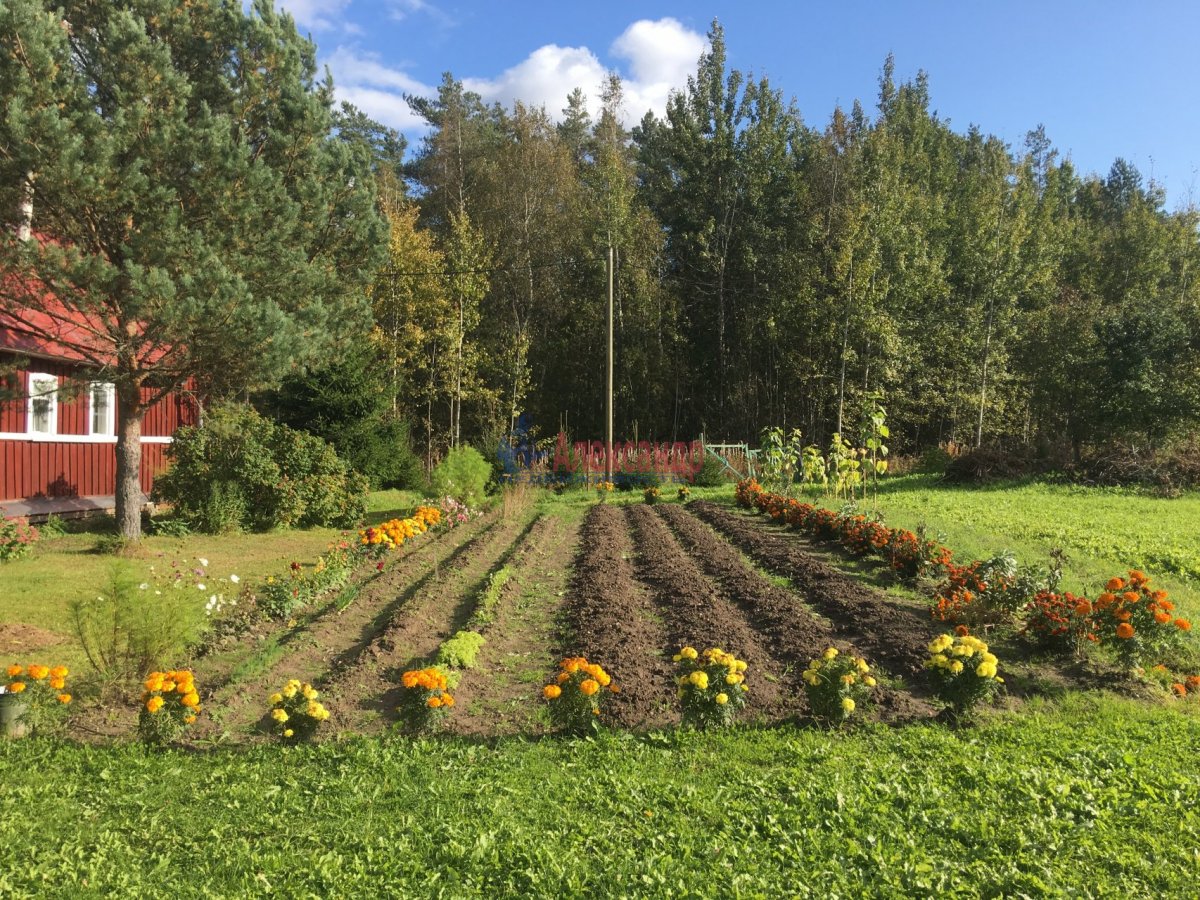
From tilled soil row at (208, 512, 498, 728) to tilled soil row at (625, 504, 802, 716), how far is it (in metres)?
2.53

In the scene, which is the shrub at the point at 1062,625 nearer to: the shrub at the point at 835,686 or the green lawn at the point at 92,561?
the shrub at the point at 835,686

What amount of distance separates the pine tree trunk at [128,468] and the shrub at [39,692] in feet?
21.4

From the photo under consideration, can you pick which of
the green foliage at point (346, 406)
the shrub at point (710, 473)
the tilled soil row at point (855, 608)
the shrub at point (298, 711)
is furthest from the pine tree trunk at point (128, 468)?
the shrub at point (710, 473)

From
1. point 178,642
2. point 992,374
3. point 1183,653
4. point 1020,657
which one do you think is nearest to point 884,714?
point 1020,657

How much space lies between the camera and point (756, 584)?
762 centimetres

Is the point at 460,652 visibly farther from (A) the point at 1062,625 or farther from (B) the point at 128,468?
(B) the point at 128,468

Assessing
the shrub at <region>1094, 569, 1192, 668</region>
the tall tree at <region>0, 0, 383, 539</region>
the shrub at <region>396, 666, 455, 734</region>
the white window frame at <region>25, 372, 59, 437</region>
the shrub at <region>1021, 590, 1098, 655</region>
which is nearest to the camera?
the shrub at <region>396, 666, 455, 734</region>

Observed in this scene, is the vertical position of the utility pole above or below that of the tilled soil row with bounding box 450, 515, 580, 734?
above

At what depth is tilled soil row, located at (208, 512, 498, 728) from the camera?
472 cm

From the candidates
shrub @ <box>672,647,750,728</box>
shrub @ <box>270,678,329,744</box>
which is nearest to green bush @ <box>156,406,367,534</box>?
shrub @ <box>270,678,329,744</box>

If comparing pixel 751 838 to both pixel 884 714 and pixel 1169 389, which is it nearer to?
pixel 884 714

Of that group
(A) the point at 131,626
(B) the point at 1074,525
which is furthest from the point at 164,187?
(B) the point at 1074,525

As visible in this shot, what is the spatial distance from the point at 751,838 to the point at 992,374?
24003mm

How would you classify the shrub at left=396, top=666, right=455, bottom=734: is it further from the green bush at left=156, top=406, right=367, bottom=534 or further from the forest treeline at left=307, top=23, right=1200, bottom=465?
the forest treeline at left=307, top=23, right=1200, bottom=465
